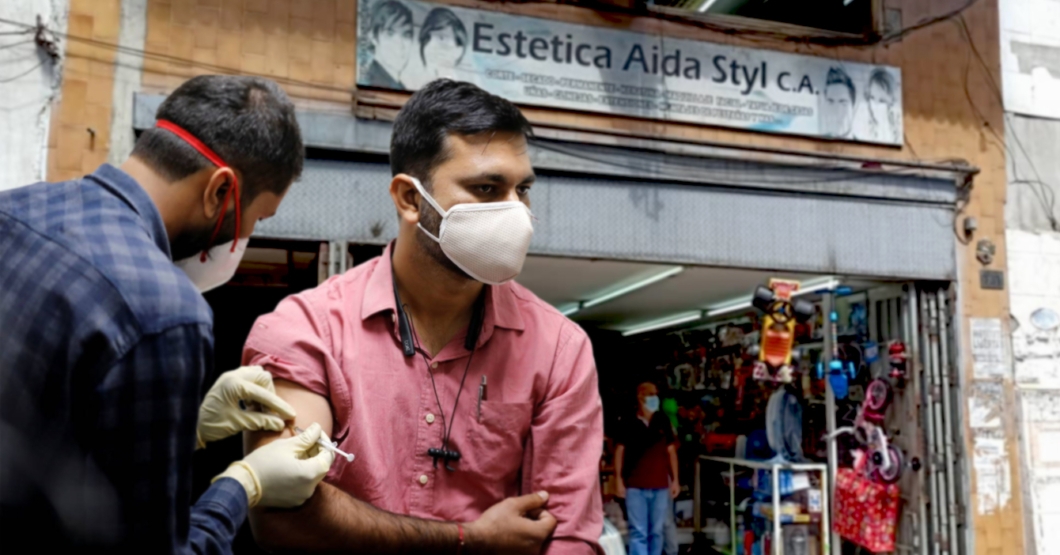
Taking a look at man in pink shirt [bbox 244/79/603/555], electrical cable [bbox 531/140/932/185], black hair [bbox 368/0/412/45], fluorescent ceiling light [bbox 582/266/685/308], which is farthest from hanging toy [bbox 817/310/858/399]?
man in pink shirt [bbox 244/79/603/555]

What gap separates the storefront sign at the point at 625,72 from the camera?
4.97 meters

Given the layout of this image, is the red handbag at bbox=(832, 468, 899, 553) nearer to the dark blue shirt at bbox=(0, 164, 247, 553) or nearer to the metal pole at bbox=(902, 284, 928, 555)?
the metal pole at bbox=(902, 284, 928, 555)

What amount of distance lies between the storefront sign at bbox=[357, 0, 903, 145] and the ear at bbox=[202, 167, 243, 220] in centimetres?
348

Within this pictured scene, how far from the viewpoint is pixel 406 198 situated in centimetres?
198

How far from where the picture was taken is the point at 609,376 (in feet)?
Answer: 35.0

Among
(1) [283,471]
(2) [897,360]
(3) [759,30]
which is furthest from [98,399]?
(2) [897,360]

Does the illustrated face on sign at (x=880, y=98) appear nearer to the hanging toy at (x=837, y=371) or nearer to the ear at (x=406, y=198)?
the hanging toy at (x=837, y=371)

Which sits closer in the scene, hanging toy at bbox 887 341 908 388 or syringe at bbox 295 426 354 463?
syringe at bbox 295 426 354 463

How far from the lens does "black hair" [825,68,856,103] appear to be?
5.78m

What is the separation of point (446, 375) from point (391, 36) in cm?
355

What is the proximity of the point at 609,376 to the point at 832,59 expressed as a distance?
5753 mm

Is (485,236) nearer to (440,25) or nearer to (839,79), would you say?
(440,25)

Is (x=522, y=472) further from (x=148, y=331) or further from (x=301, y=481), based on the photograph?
Answer: (x=148, y=331)

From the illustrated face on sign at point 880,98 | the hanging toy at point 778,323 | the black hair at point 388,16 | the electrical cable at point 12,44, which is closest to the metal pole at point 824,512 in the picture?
the hanging toy at point 778,323
